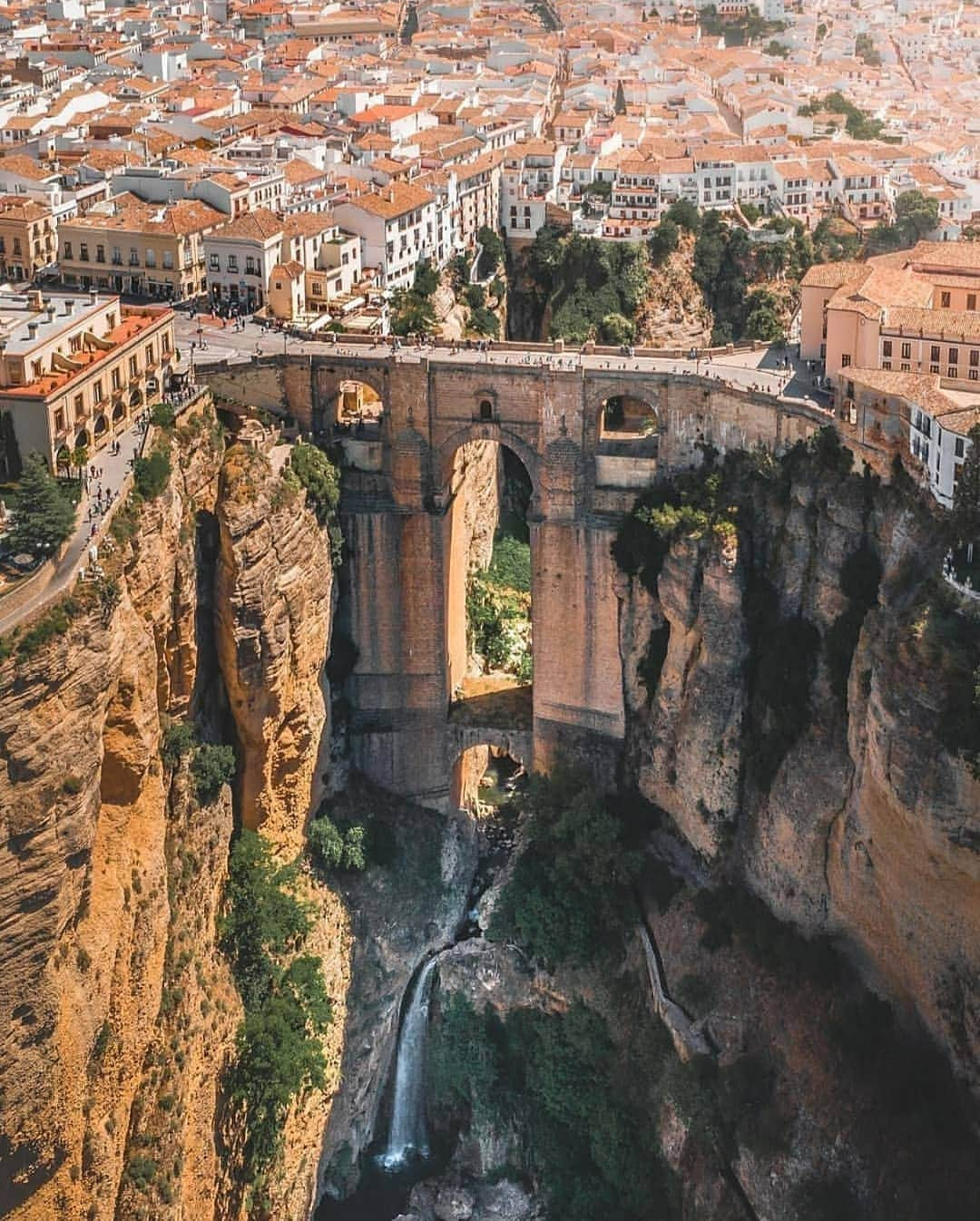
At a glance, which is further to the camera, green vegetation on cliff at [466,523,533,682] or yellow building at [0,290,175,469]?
green vegetation on cliff at [466,523,533,682]

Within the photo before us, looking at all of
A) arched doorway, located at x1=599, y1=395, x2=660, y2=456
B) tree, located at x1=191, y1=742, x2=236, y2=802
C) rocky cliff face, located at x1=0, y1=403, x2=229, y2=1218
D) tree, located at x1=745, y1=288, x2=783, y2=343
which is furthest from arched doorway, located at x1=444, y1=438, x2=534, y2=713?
rocky cliff face, located at x1=0, y1=403, x2=229, y2=1218

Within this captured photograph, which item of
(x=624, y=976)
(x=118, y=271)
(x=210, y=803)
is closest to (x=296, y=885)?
(x=210, y=803)

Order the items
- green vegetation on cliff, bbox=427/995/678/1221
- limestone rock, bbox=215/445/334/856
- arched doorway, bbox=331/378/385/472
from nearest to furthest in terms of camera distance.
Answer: limestone rock, bbox=215/445/334/856 → green vegetation on cliff, bbox=427/995/678/1221 → arched doorway, bbox=331/378/385/472

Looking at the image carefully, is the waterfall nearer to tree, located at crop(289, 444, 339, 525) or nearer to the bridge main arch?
tree, located at crop(289, 444, 339, 525)

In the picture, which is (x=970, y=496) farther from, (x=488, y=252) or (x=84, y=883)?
(x=488, y=252)

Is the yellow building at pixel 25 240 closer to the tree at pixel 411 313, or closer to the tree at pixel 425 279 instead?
the tree at pixel 411 313

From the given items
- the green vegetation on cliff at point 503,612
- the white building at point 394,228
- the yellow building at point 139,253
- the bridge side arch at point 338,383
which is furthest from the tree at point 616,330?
the bridge side arch at point 338,383

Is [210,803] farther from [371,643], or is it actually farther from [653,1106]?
[653,1106]
